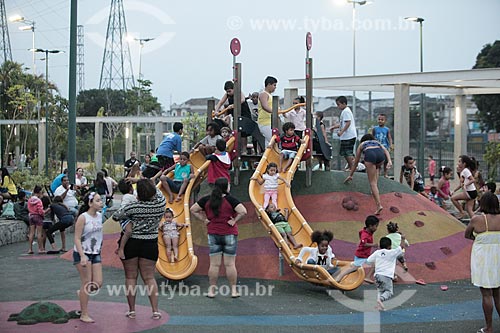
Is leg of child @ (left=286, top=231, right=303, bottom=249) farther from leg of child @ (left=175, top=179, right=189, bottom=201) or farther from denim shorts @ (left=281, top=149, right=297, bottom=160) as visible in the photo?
leg of child @ (left=175, top=179, right=189, bottom=201)

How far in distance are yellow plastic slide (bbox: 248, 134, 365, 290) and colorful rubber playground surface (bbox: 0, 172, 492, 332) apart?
0.88ft

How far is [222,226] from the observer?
1184cm

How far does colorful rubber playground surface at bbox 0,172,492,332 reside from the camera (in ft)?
33.2

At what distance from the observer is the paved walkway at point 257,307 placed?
32.6ft

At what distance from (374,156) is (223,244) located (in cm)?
399

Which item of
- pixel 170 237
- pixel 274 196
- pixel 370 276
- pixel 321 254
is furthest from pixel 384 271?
pixel 170 237

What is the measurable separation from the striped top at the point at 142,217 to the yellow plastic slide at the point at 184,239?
258 centimetres

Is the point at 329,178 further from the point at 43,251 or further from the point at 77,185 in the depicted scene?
the point at 77,185

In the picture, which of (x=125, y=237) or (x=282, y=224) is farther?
(x=282, y=224)

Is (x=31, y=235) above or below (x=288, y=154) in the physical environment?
below

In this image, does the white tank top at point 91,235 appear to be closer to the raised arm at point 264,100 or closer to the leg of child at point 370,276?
the leg of child at point 370,276

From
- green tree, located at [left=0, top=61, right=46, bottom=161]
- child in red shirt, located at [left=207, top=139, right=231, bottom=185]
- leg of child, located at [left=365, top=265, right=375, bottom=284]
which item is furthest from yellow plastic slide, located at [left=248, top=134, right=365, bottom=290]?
green tree, located at [left=0, top=61, right=46, bottom=161]

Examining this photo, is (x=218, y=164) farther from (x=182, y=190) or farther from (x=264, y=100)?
(x=264, y=100)

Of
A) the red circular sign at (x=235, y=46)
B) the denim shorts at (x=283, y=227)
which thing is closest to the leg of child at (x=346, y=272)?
the denim shorts at (x=283, y=227)
